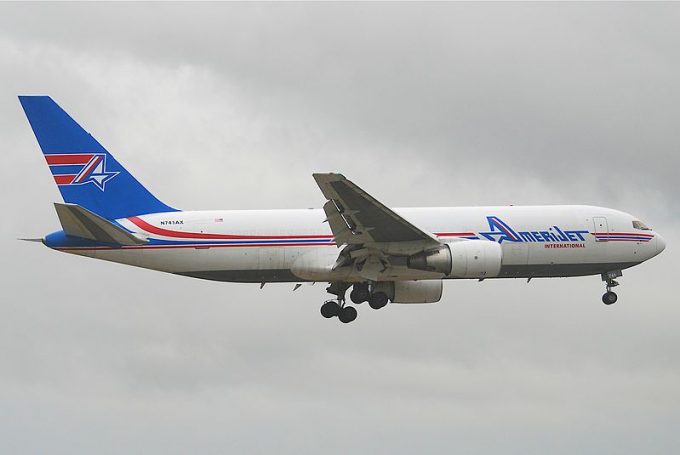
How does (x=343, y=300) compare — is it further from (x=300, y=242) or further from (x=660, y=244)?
(x=660, y=244)

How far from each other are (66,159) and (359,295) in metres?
15.2

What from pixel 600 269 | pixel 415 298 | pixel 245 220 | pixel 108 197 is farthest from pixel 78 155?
pixel 600 269

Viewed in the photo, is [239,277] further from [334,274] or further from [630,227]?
[630,227]

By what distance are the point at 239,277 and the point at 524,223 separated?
531 inches

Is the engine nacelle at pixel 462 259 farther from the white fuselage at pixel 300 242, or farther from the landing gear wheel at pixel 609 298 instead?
the landing gear wheel at pixel 609 298

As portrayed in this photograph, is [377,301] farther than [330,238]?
Yes

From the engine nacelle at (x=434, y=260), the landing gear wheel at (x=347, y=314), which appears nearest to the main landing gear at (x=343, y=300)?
the landing gear wheel at (x=347, y=314)

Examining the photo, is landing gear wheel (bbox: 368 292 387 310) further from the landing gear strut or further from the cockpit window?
the cockpit window

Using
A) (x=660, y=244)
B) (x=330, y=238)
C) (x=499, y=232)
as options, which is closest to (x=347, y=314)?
(x=330, y=238)

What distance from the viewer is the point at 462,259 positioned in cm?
5647

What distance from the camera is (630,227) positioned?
205 ft

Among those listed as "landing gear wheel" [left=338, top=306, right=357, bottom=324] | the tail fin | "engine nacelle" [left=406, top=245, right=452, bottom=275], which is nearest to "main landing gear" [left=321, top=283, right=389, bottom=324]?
"landing gear wheel" [left=338, top=306, right=357, bottom=324]

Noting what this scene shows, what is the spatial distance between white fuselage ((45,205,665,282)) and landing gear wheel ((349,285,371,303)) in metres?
1.52

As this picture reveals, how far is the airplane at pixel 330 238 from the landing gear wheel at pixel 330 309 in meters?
0.07
